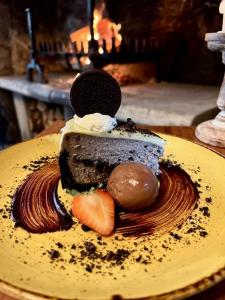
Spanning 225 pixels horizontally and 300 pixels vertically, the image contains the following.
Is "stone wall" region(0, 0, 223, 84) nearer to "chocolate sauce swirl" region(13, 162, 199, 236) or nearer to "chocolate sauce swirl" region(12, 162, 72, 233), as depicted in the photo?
"chocolate sauce swirl" region(13, 162, 199, 236)

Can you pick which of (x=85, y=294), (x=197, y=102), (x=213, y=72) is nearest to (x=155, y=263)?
(x=85, y=294)

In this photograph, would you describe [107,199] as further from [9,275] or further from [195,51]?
[195,51]

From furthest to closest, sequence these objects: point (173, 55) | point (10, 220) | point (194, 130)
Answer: point (173, 55) → point (194, 130) → point (10, 220)

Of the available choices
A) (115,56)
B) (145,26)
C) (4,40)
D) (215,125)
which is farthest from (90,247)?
(4,40)

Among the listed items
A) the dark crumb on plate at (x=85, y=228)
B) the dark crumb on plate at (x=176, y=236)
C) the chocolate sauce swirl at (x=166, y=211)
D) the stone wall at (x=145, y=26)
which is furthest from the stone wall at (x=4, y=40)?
the dark crumb on plate at (x=176, y=236)

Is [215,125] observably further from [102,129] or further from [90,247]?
[90,247]

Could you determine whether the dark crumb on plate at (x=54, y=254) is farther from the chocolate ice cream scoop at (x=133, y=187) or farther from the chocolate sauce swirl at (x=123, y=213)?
the chocolate ice cream scoop at (x=133, y=187)

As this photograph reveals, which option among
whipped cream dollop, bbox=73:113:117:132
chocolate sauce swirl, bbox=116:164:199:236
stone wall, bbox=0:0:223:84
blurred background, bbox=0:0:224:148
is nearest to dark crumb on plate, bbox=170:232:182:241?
chocolate sauce swirl, bbox=116:164:199:236

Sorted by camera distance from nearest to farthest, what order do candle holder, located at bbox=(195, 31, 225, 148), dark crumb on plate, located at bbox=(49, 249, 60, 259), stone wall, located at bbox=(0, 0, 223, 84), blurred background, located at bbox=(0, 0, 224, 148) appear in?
dark crumb on plate, located at bbox=(49, 249, 60, 259) → candle holder, located at bbox=(195, 31, 225, 148) → blurred background, located at bbox=(0, 0, 224, 148) → stone wall, located at bbox=(0, 0, 223, 84)
